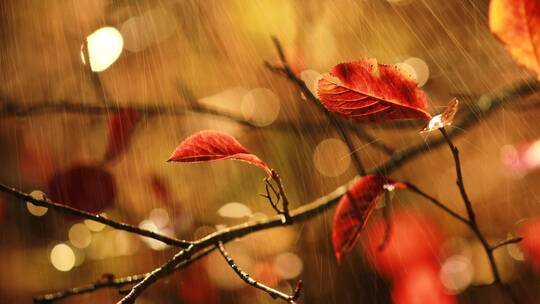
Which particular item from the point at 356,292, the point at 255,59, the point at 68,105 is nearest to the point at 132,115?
the point at 68,105

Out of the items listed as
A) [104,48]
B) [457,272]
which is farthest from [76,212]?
[457,272]

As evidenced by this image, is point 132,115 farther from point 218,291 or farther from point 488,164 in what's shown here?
point 488,164

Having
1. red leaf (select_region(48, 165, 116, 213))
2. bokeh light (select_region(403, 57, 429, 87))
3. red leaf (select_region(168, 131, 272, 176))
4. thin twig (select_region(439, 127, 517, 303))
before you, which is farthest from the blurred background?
red leaf (select_region(168, 131, 272, 176))

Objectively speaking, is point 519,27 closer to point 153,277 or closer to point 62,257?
point 153,277

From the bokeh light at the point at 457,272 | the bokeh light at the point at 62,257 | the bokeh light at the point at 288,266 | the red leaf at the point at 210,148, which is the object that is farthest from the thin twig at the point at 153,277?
the bokeh light at the point at 62,257

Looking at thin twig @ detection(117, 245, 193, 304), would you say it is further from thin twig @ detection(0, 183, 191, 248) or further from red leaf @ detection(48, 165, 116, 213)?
red leaf @ detection(48, 165, 116, 213)

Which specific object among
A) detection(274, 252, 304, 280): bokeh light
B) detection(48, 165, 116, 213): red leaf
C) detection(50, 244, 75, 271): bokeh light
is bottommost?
detection(274, 252, 304, 280): bokeh light
